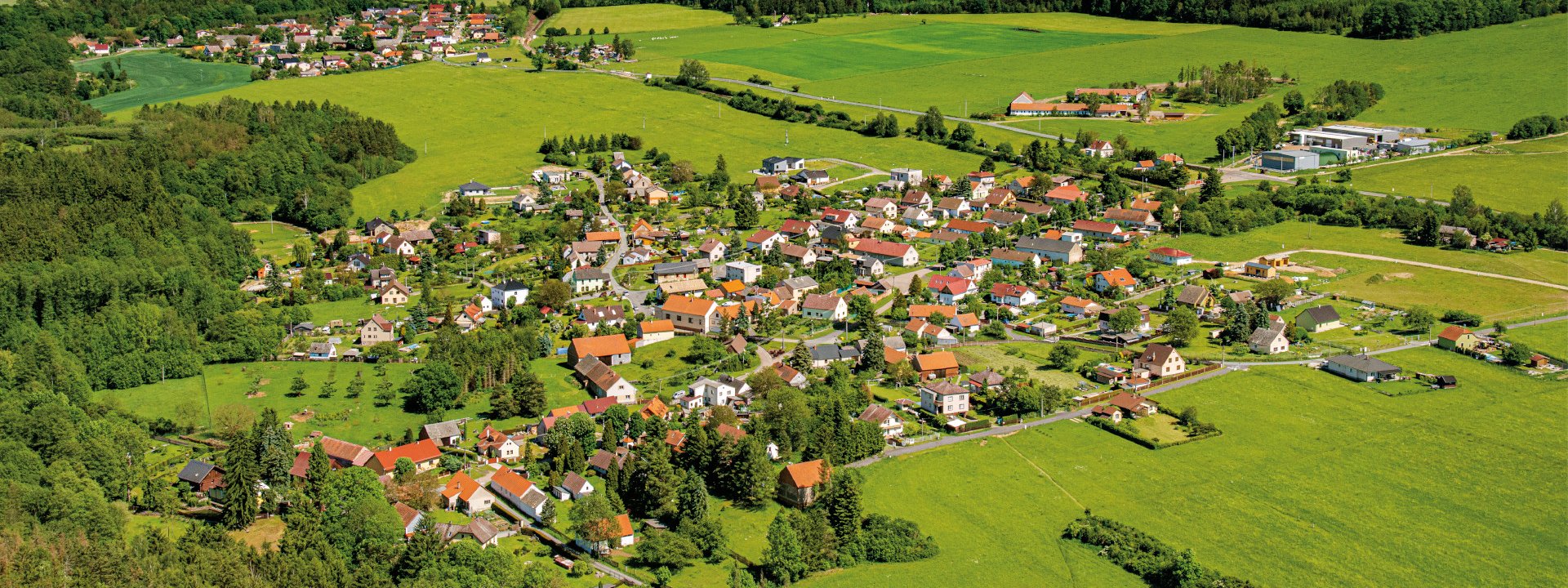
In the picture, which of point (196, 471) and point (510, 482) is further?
point (196, 471)

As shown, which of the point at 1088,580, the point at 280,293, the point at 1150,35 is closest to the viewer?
the point at 1088,580

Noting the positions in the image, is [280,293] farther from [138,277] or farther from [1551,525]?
[1551,525]

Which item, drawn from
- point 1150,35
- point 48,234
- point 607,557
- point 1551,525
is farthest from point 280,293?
point 1150,35

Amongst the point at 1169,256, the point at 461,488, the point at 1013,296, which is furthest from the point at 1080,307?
the point at 461,488

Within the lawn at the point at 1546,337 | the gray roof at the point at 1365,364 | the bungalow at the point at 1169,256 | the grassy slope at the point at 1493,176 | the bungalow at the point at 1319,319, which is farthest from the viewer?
the grassy slope at the point at 1493,176

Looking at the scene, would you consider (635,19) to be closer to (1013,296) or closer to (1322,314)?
(1013,296)

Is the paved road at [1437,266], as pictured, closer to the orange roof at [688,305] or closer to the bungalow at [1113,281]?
the bungalow at [1113,281]

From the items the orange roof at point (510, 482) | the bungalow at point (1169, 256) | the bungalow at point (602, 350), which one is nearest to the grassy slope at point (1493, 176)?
the bungalow at point (1169, 256)
